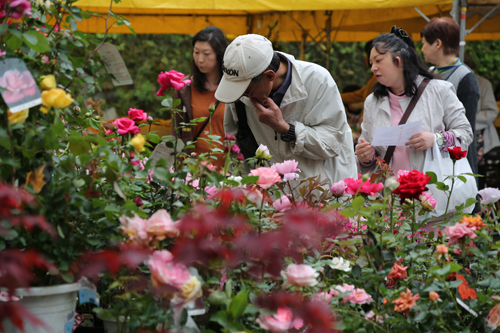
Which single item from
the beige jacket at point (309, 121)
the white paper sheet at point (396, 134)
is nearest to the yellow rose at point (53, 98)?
the beige jacket at point (309, 121)

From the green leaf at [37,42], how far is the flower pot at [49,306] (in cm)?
44

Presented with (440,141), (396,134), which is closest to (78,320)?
(396,134)

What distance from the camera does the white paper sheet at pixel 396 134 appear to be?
2193mm

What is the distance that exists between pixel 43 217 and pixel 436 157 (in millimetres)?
1813

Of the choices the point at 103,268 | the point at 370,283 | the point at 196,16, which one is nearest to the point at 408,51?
the point at 370,283

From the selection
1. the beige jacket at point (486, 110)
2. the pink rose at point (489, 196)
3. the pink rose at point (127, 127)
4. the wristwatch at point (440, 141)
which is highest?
the pink rose at point (127, 127)

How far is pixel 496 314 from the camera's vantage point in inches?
40.7

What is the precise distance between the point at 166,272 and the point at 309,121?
1274 mm

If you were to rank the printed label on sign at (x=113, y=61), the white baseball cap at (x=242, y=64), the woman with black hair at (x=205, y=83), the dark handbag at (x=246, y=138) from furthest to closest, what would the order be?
the woman with black hair at (x=205, y=83) → the dark handbag at (x=246, y=138) → the white baseball cap at (x=242, y=64) → the printed label on sign at (x=113, y=61)

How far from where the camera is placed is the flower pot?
91cm

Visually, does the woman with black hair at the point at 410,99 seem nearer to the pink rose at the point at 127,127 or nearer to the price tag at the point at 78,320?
the pink rose at the point at 127,127

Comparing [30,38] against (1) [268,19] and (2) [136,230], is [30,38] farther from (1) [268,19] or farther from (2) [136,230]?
(1) [268,19]

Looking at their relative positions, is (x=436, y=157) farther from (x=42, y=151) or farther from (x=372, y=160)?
(x=42, y=151)

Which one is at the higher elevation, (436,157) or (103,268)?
(103,268)
